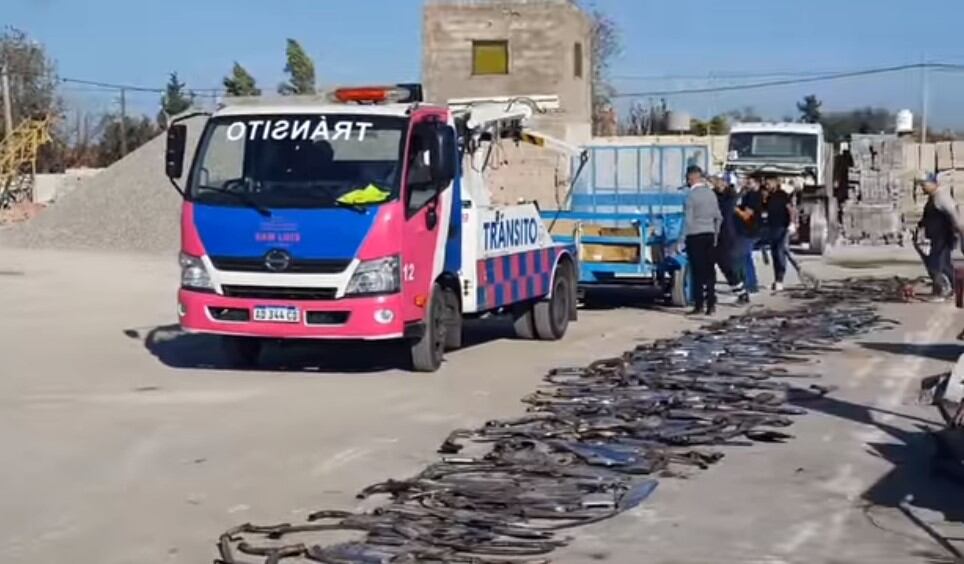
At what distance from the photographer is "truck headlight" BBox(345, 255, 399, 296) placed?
549 inches

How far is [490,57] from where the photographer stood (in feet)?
129

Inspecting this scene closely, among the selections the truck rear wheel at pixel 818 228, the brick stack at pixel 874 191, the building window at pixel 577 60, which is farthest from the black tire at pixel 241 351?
the brick stack at pixel 874 191

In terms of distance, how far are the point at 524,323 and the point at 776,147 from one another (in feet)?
65.7

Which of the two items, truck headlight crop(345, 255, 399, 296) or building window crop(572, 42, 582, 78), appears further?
building window crop(572, 42, 582, 78)

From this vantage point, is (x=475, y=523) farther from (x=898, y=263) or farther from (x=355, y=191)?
(x=898, y=263)

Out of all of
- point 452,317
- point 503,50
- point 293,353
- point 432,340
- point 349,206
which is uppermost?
point 503,50

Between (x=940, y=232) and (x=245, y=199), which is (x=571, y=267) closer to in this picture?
(x=245, y=199)

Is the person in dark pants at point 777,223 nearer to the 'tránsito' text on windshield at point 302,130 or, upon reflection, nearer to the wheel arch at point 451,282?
the wheel arch at point 451,282

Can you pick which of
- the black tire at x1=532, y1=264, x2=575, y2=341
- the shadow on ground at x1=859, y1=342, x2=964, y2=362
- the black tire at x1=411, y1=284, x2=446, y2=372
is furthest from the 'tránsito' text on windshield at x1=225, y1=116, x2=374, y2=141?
the shadow on ground at x1=859, y1=342, x2=964, y2=362

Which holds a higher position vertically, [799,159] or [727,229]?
[799,159]

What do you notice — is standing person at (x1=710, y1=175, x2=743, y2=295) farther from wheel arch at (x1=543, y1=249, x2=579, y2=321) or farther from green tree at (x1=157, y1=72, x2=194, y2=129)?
green tree at (x1=157, y1=72, x2=194, y2=129)

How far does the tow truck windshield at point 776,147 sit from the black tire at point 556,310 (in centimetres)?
1851

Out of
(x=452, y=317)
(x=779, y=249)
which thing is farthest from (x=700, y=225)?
(x=452, y=317)

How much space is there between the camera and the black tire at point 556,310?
18.1 meters
